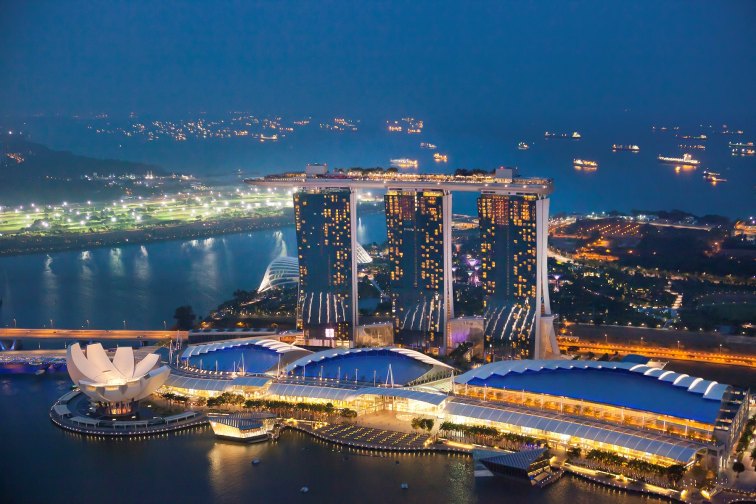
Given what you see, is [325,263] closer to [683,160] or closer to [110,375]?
[110,375]

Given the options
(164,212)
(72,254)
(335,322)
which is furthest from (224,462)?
(164,212)

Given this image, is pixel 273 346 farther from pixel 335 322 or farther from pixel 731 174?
pixel 731 174

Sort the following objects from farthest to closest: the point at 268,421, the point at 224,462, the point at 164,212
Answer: the point at 164,212, the point at 268,421, the point at 224,462

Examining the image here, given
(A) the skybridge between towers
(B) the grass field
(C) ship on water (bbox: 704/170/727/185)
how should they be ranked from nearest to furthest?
(A) the skybridge between towers
(B) the grass field
(C) ship on water (bbox: 704/170/727/185)

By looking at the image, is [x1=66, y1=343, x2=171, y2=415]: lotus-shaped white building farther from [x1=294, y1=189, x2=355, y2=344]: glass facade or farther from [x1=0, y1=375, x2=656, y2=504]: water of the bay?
[x1=294, y1=189, x2=355, y2=344]: glass facade

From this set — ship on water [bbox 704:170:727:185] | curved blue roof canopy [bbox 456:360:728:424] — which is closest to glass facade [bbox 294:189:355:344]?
curved blue roof canopy [bbox 456:360:728:424]

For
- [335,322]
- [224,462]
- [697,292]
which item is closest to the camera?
[224,462]

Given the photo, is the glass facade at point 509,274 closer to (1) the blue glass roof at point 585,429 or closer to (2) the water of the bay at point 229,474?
(1) the blue glass roof at point 585,429
